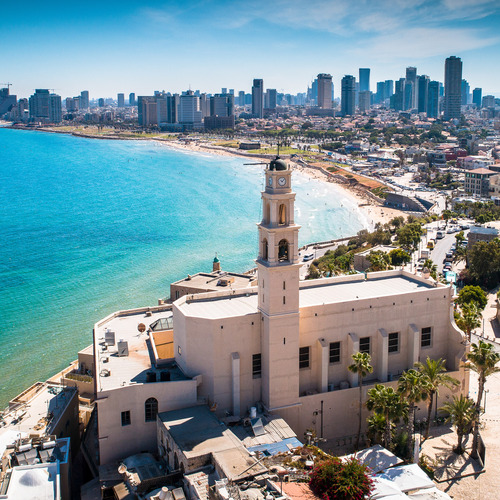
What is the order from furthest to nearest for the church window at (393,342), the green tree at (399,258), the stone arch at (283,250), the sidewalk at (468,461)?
1. the green tree at (399,258)
2. the church window at (393,342)
3. the stone arch at (283,250)
4. the sidewalk at (468,461)

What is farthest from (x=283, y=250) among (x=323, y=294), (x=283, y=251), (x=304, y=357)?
(x=304, y=357)

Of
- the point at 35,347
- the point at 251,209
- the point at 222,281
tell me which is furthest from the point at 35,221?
the point at 222,281

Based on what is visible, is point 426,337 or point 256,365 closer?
point 256,365

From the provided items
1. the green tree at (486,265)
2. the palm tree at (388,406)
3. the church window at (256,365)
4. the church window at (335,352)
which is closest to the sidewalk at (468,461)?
the palm tree at (388,406)

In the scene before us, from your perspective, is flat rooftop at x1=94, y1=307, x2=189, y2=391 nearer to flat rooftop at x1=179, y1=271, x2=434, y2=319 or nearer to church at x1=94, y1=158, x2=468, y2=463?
church at x1=94, y1=158, x2=468, y2=463

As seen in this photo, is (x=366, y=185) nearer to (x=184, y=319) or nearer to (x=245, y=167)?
(x=245, y=167)

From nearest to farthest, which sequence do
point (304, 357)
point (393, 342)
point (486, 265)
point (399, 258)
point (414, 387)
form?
point (414, 387)
point (304, 357)
point (393, 342)
point (486, 265)
point (399, 258)

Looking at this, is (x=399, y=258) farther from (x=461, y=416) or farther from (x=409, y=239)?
(x=461, y=416)

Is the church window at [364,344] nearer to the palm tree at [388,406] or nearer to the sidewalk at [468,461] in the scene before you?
the palm tree at [388,406]
